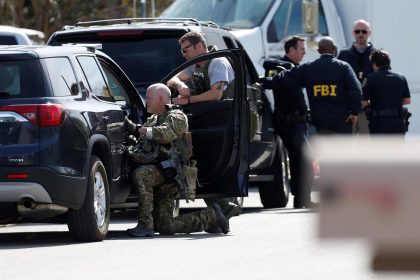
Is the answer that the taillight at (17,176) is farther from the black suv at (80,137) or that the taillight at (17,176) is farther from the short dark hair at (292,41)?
the short dark hair at (292,41)

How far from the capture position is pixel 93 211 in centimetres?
1108

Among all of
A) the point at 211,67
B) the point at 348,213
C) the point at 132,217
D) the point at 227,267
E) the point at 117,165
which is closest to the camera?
the point at 348,213

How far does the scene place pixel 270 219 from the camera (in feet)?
44.5

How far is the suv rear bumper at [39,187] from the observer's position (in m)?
10.6

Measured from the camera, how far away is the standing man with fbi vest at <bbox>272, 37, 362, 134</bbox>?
49.4 feet

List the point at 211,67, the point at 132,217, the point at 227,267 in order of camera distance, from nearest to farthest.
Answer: the point at 227,267 < the point at 211,67 < the point at 132,217

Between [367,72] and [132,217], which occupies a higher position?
[367,72]

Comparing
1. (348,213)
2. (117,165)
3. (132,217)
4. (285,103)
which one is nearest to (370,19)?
(285,103)

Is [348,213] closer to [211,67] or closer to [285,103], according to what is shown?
[211,67]

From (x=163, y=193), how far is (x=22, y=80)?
180 centimetres

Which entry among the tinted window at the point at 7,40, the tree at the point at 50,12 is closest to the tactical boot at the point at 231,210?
the tinted window at the point at 7,40

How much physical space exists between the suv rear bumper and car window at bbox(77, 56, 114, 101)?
1207mm

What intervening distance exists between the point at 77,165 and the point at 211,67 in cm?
228

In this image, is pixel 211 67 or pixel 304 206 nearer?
pixel 211 67
